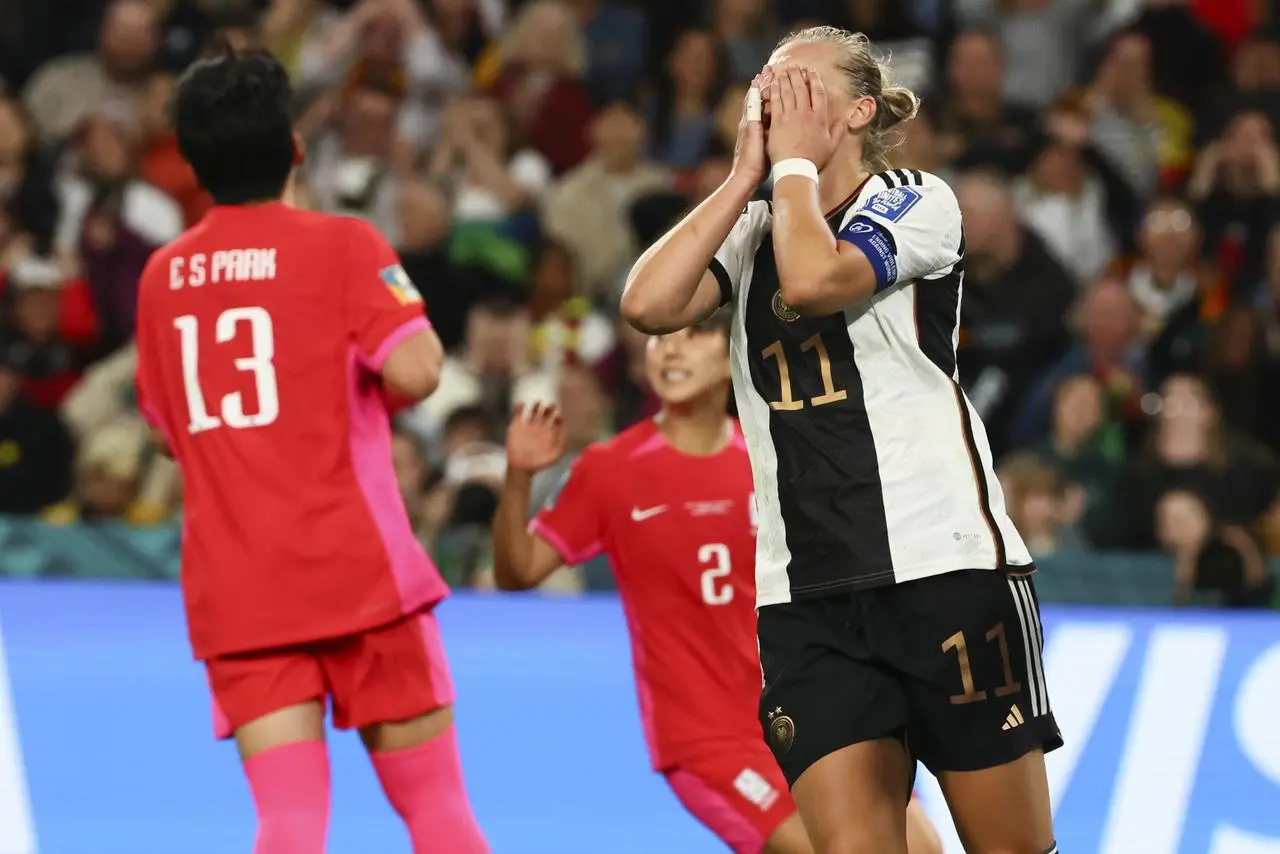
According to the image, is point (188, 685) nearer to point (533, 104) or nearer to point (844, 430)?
point (844, 430)

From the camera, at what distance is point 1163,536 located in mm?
7605

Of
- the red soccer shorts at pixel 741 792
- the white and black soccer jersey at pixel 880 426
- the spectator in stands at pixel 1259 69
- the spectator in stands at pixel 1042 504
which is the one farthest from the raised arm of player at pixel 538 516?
the spectator in stands at pixel 1259 69

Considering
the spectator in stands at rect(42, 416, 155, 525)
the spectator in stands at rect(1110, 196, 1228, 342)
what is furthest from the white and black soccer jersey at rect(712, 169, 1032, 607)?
the spectator in stands at rect(1110, 196, 1228, 342)

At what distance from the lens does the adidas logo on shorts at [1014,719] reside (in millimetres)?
3807

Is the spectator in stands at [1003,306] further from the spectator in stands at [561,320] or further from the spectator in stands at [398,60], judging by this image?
the spectator in stands at [398,60]

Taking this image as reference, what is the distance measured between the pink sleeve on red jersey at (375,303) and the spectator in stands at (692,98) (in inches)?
249

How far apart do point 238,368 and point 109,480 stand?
4.78 meters

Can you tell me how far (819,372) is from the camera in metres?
3.87

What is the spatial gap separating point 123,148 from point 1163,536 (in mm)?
5675

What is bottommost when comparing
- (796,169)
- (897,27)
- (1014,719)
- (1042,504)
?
(1042,504)

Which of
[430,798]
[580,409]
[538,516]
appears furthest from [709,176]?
[430,798]

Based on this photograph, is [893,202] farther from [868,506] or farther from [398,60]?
[398,60]

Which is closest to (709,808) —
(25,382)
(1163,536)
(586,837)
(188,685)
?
(586,837)

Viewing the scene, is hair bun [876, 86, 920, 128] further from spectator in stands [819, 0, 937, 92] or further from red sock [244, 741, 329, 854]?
spectator in stands [819, 0, 937, 92]
